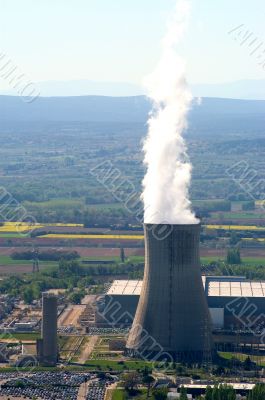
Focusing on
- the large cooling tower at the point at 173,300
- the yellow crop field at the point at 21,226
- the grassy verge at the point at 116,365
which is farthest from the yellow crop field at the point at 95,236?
the grassy verge at the point at 116,365

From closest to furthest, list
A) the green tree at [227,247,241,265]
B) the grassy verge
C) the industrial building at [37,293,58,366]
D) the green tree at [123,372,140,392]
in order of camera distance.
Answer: the green tree at [123,372,140,392]
the grassy verge
the industrial building at [37,293,58,366]
the green tree at [227,247,241,265]

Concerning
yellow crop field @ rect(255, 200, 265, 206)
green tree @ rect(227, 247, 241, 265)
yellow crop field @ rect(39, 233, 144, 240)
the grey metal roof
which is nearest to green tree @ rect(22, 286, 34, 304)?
the grey metal roof

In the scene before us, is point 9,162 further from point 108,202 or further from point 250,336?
point 250,336

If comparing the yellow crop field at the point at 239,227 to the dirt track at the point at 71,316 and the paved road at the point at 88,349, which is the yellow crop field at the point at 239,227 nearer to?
the dirt track at the point at 71,316

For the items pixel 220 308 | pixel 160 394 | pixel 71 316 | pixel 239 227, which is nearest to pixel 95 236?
pixel 239 227

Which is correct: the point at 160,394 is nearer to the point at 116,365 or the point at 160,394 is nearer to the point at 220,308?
the point at 116,365

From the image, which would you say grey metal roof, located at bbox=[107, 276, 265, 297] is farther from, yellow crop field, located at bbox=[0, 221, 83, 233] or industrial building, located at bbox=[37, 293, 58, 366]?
yellow crop field, located at bbox=[0, 221, 83, 233]
